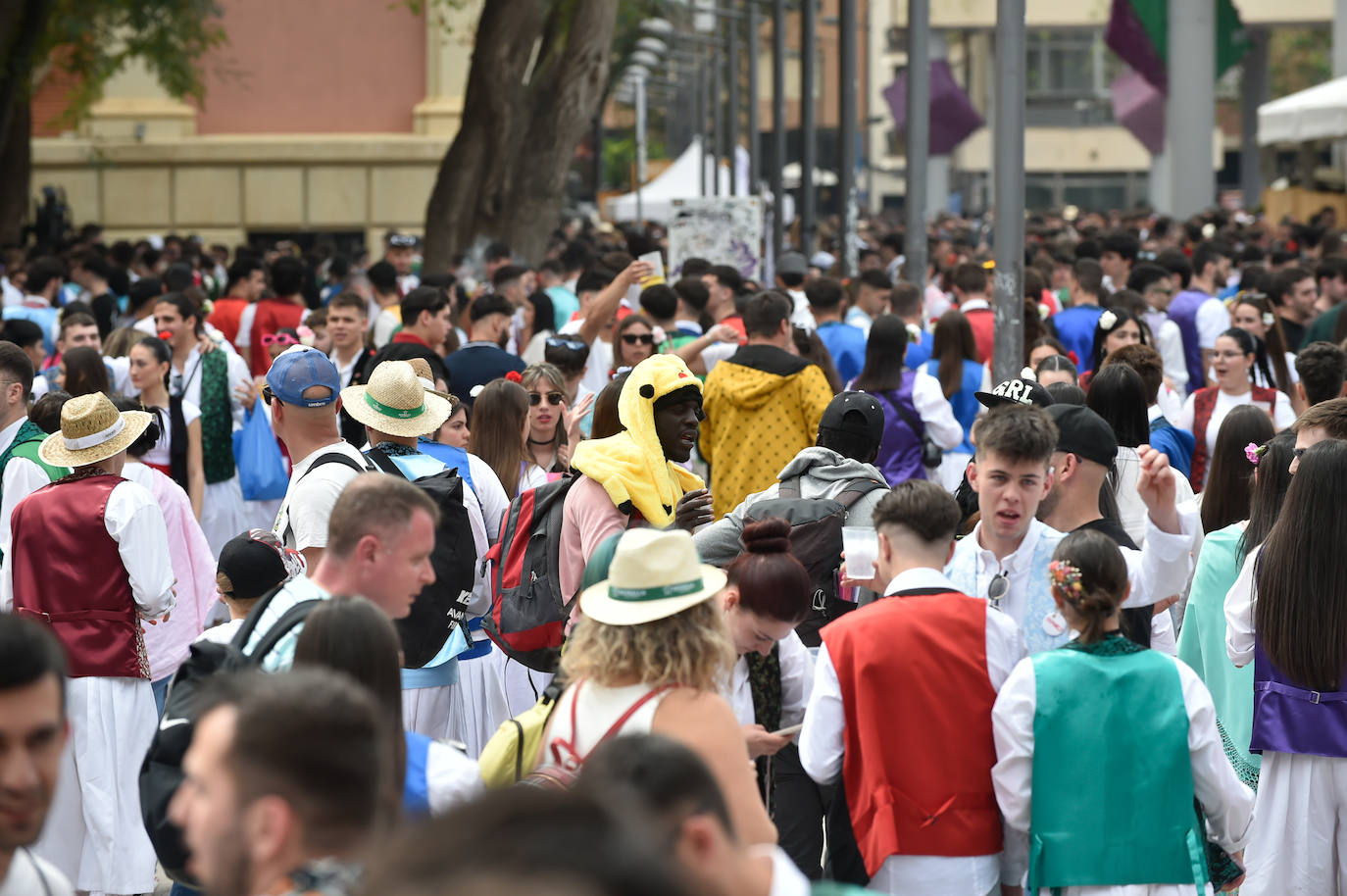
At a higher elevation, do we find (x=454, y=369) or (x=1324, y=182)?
(x=1324, y=182)

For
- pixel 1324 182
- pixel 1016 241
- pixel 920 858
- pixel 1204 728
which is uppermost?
pixel 1324 182

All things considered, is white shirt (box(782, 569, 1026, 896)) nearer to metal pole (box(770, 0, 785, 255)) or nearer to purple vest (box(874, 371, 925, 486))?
purple vest (box(874, 371, 925, 486))

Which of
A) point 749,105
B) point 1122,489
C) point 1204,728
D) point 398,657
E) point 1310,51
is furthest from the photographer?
point 1310,51

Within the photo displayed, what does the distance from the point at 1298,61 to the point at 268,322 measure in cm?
9480

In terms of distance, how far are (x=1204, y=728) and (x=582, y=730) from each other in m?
1.70

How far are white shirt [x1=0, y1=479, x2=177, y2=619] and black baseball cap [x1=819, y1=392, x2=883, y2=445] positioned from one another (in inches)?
101

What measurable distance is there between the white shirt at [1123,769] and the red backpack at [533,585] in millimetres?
2042

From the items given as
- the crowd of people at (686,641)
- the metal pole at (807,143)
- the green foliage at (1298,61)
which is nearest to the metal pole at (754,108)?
the metal pole at (807,143)

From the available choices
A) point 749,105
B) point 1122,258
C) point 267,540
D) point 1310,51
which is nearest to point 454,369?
point 267,540

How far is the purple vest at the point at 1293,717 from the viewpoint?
5.50 metres

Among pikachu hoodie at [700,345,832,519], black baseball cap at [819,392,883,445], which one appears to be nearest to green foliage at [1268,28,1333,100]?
pikachu hoodie at [700,345,832,519]

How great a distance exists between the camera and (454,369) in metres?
10.2

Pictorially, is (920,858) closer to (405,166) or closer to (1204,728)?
(1204,728)

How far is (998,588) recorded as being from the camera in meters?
5.43
